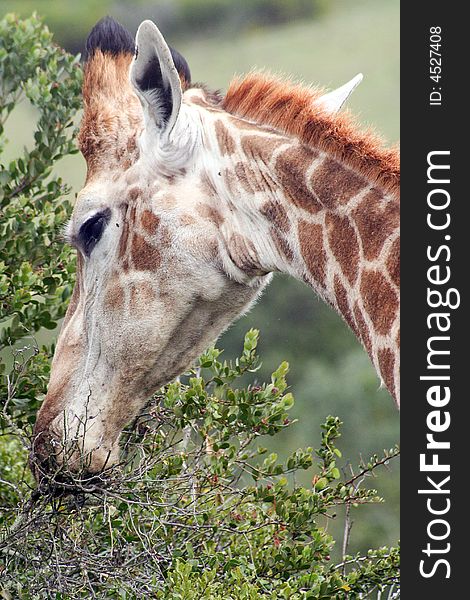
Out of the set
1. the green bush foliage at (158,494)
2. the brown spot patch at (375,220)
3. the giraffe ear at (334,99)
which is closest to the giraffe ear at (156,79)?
the giraffe ear at (334,99)

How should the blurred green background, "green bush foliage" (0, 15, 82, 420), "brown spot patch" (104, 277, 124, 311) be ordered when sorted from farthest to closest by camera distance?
the blurred green background
"green bush foliage" (0, 15, 82, 420)
"brown spot patch" (104, 277, 124, 311)

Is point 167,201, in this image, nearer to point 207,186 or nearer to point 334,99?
point 207,186

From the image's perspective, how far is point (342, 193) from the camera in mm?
3816

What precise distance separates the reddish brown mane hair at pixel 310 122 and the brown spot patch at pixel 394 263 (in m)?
0.19

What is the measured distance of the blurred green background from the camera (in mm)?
17938

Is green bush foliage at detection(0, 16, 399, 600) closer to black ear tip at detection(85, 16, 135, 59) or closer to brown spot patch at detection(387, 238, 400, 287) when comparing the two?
black ear tip at detection(85, 16, 135, 59)

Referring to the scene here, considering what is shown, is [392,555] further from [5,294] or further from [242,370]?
[5,294]

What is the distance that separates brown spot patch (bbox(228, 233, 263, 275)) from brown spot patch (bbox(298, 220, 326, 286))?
0.67ft

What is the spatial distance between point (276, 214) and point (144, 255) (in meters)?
0.53

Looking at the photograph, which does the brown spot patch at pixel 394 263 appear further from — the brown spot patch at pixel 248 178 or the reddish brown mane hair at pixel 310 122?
the brown spot patch at pixel 248 178

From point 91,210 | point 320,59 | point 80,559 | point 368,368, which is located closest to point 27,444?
point 80,559

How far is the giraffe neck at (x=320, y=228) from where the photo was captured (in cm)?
372

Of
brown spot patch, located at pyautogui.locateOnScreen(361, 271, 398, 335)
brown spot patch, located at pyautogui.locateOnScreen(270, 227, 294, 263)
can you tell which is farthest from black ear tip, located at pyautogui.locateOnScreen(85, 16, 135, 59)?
brown spot patch, located at pyautogui.locateOnScreen(361, 271, 398, 335)

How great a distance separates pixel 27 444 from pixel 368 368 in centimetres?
1528
